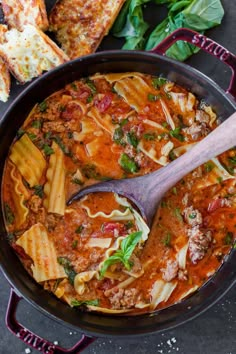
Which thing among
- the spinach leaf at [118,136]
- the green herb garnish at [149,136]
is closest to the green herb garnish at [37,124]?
the spinach leaf at [118,136]

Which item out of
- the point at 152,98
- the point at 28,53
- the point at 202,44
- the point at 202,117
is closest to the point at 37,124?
the point at 28,53

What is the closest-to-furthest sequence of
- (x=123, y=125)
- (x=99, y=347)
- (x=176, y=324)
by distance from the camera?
(x=176, y=324) → (x=123, y=125) → (x=99, y=347)

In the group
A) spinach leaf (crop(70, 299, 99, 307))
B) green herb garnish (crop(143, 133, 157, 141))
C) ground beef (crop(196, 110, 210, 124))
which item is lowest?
spinach leaf (crop(70, 299, 99, 307))

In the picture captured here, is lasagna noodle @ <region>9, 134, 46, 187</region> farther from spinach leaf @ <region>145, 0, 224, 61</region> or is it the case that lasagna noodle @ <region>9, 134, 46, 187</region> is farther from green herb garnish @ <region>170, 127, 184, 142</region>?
spinach leaf @ <region>145, 0, 224, 61</region>

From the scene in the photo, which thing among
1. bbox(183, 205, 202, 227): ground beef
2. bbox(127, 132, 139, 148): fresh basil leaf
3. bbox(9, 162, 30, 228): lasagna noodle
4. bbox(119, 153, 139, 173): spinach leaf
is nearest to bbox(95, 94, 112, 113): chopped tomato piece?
bbox(127, 132, 139, 148): fresh basil leaf

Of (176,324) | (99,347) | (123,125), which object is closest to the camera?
(176,324)

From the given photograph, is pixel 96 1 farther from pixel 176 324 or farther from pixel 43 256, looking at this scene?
pixel 176 324

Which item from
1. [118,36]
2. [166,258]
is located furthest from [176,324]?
[118,36]
